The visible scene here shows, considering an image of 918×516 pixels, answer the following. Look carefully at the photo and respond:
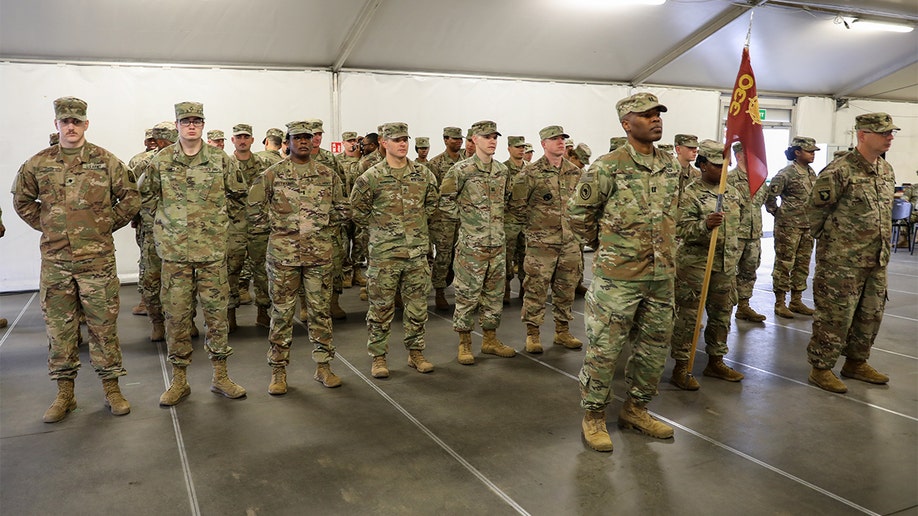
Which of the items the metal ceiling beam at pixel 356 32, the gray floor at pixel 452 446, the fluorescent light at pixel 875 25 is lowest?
the gray floor at pixel 452 446

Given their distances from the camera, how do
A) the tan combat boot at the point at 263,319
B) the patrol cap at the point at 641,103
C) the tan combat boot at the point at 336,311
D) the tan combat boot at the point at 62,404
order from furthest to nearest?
the tan combat boot at the point at 336,311 → the tan combat boot at the point at 263,319 → the tan combat boot at the point at 62,404 → the patrol cap at the point at 641,103

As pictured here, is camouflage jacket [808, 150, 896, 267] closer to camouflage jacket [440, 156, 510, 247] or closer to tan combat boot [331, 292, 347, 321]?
camouflage jacket [440, 156, 510, 247]

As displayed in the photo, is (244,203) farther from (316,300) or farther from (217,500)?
(217,500)

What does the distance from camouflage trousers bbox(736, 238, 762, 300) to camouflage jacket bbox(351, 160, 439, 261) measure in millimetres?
2719

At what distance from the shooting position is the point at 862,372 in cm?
488

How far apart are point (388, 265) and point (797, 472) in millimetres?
2942

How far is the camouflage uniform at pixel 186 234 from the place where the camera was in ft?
14.2

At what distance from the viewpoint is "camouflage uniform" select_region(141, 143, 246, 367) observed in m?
4.34

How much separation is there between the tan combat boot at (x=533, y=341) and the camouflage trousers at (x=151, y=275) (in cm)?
334

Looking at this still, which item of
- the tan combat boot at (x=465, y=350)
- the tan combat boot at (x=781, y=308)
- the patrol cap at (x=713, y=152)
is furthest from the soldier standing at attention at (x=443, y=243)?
the tan combat boot at (x=781, y=308)

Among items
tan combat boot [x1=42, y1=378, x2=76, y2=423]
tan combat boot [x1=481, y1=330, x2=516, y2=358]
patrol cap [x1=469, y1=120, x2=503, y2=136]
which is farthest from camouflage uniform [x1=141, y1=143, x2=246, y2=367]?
tan combat boot [x1=481, y1=330, x2=516, y2=358]

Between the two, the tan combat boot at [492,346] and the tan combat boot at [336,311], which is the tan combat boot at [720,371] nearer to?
the tan combat boot at [492,346]

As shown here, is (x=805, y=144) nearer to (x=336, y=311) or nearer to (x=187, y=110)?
(x=336, y=311)

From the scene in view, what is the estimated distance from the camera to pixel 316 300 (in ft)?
15.3
